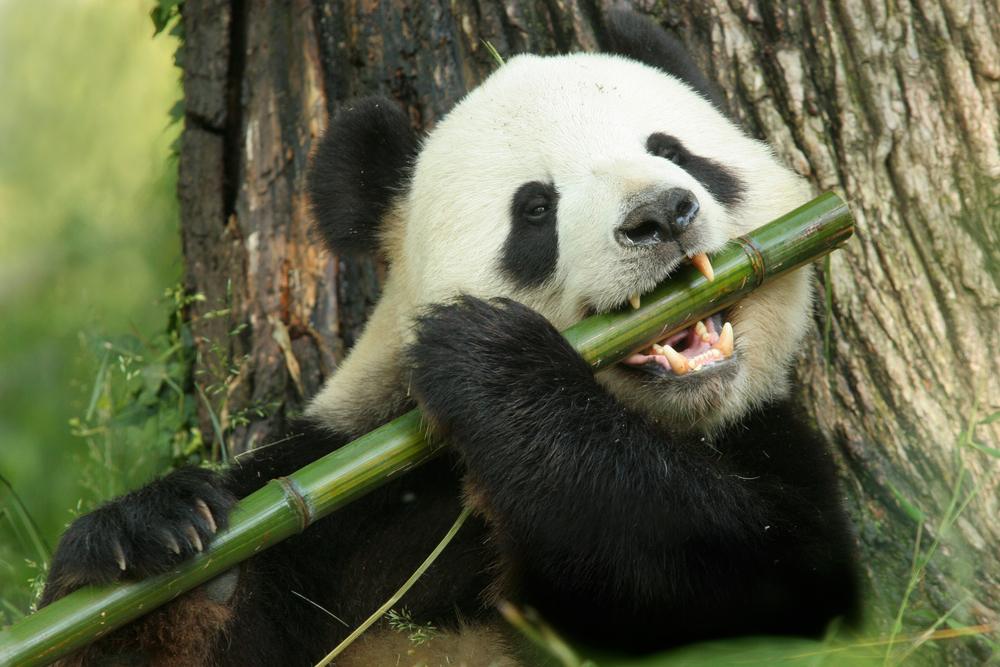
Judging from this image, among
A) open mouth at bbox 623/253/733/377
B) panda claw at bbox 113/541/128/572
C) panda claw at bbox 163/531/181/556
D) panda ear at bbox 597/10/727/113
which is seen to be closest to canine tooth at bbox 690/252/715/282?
open mouth at bbox 623/253/733/377

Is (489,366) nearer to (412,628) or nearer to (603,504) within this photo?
(603,504)

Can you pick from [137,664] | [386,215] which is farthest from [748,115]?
[137,664]

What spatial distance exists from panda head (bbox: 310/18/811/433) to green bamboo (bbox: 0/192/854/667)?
0.08 metres

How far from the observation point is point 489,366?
7.06ft

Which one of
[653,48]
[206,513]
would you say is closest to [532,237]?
[653,48]

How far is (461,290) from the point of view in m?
2.43

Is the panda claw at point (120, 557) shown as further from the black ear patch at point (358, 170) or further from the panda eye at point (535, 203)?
the panda eye at point (535, 203)

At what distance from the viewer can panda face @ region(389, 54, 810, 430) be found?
2.12m

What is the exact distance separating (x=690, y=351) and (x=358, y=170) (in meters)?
1.30

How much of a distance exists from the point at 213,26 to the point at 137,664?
285cm

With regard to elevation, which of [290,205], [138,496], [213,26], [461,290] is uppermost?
[213,26]

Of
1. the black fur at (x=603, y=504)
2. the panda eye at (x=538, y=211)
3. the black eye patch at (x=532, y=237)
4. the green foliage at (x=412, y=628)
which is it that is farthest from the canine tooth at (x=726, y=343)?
the green foliage at (x=412, y=628)

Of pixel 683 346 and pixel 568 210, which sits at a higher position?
pixel 568 210

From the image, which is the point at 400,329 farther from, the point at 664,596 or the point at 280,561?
the point at 664,596
